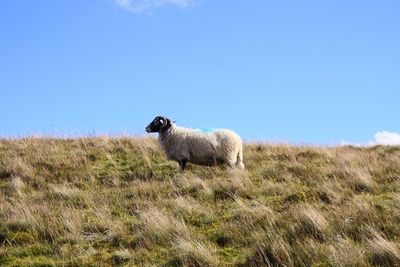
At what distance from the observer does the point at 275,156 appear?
58.2ft

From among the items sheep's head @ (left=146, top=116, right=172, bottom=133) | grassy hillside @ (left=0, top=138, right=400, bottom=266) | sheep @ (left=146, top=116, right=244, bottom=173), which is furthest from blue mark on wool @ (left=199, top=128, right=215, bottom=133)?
grassy hillside @ (left=0, top=138, right=400, bottom=266)

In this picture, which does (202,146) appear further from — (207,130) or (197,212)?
(197,212)

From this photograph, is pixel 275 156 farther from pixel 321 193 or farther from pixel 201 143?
pixel 321 193

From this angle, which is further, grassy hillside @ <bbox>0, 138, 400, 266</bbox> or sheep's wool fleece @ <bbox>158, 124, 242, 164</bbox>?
sheep's wool fleece @ <bbox>158, 124, 242, 164</bbox>

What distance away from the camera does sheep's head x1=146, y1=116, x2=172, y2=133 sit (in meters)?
16.6

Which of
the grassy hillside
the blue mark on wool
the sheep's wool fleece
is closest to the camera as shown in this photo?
the grassy hillside

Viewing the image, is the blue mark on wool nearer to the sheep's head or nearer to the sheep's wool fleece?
the sheep's wool fleece

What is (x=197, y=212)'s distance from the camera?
1055 cm

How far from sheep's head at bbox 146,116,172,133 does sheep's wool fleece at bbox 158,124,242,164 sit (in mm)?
376

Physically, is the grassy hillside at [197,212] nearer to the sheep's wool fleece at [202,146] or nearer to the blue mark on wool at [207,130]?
the sheep's wool fleece at [202,146]

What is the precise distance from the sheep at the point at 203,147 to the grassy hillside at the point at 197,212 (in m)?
0.46

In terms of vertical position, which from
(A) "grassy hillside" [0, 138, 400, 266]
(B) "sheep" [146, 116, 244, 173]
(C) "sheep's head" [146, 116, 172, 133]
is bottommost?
(A) "grassy hillside" [0, 138, 400, 266]

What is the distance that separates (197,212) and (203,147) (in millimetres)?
5457

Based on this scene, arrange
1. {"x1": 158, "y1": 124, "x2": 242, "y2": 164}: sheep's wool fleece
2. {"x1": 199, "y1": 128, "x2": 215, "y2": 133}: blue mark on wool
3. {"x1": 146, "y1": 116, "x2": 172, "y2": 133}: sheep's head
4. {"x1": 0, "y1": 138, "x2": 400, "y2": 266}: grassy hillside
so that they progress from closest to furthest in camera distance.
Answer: {"x1": 0, "y1": 138, "x2": 400, "y2": 266}: grassy hillside → {"x1": 158, "y1": 124, "x2": 242, "y2": 164}: sheep's wool fleece → {"x1": 199, "y1": 128, "x2": 215, "y2": 133}: blue mark on wool → {"x1": 146, "y1": 116, "x2": 172, "y2": 133}: sheep's head
